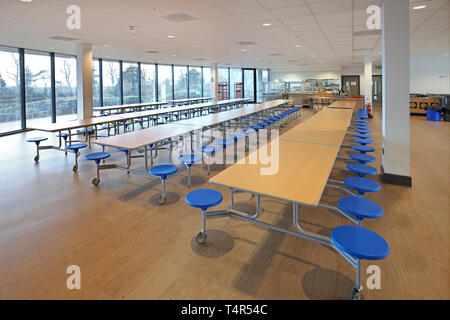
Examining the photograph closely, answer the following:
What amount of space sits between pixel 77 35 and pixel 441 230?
7.17 meters

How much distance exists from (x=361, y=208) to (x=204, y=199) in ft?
3.78

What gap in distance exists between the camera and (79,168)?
4.46 meters

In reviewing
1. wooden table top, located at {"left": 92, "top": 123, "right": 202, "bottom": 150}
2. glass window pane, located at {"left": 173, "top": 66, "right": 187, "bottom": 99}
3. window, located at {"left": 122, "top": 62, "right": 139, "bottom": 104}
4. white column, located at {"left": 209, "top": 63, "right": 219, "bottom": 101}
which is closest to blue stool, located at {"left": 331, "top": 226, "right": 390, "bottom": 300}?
wooden table top, located at {"left": 92, "top": 123, "right": 202, "bottom": 150}

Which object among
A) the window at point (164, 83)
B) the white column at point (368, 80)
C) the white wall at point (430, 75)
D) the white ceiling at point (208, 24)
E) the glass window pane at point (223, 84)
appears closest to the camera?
the white ceiling at point (208, 24)

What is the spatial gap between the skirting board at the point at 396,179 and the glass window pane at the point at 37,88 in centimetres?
906

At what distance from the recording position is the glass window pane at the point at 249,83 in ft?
57.3

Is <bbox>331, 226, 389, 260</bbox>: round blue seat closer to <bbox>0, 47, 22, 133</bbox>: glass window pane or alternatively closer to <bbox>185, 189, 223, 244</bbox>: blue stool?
<bbox>185, 189, 223, 244</bbox>: blue stool

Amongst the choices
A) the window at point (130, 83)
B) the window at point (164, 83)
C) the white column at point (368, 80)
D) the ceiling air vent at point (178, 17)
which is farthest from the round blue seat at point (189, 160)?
the window at point (164, 83)

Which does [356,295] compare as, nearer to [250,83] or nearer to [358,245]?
[358,245]

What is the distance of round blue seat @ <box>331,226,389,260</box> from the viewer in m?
1.43

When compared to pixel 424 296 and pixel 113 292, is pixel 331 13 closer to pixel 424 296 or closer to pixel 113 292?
pixel 424 296

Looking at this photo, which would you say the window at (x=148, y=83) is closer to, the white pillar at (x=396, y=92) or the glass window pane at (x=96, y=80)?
the glass window pane at (x=96, y=80)
